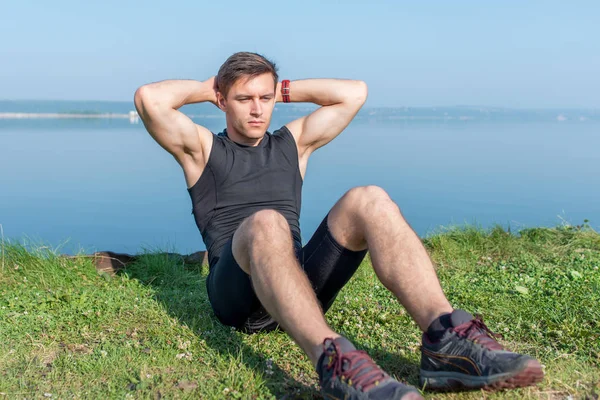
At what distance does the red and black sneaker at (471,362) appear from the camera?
2.71m

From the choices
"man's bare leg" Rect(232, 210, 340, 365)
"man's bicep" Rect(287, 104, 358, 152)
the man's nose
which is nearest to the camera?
"man's bare leg" Rect(232, 210, 340, 365)

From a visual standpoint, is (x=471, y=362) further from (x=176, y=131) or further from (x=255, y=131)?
(x=176, y=131)

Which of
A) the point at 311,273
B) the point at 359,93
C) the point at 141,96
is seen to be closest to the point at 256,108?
the point at 141,96

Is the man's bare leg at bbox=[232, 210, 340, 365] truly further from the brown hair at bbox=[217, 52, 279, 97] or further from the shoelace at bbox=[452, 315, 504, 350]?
the brown hair at bbox=[217, 52, 279, 97]

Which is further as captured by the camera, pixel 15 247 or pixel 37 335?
pixel 15 247

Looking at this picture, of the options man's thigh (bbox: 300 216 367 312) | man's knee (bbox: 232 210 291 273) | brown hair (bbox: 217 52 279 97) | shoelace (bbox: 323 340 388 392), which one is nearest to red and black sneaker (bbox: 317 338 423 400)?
shoelace (bbox: 323 340 388 392)

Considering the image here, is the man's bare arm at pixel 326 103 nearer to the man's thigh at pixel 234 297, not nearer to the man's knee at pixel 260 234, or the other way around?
the man's thigh at pixel 234 297

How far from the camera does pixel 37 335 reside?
155 inches

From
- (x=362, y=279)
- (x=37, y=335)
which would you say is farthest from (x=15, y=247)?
(x=362, y=279)

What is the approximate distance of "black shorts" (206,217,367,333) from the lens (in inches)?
132

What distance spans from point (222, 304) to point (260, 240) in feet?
2.76

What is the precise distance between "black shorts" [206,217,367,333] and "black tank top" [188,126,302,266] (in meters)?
0.46

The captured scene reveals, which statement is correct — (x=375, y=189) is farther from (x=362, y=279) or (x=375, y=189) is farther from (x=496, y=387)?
(x=362, y=279)

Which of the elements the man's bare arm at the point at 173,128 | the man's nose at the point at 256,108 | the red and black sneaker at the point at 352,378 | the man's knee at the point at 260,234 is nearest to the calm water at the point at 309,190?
the man's bare arm at the point at 173,128
